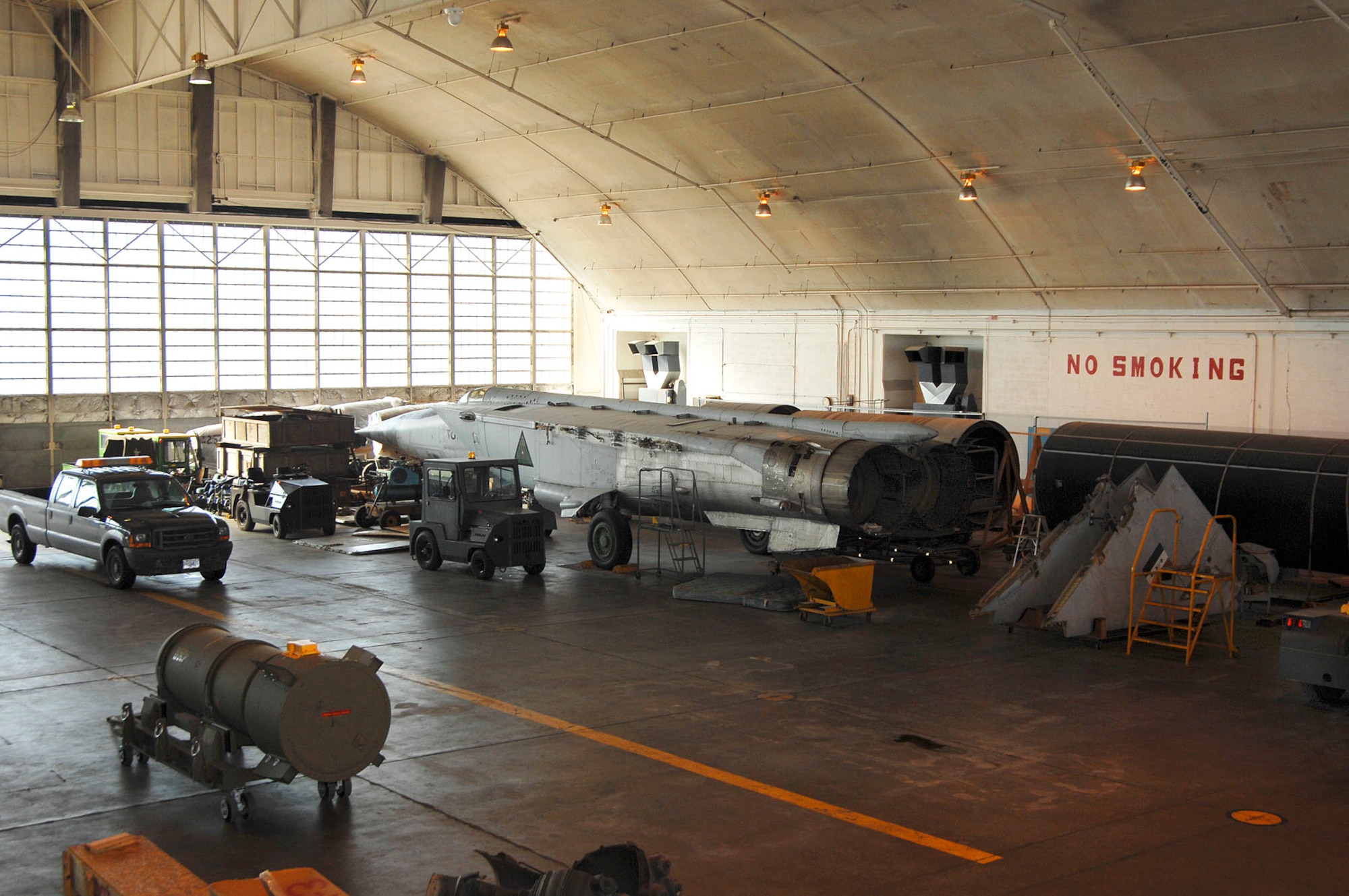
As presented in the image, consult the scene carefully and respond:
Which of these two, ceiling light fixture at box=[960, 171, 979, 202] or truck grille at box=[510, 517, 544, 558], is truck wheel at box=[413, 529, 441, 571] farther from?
ceiling light fixture at box=[960, 171, 979, 202]

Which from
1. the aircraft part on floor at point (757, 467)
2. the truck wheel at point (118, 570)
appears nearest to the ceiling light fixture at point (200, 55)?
the aircraft part on floor at point (757, 467)

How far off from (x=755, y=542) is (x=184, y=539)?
10.4 m

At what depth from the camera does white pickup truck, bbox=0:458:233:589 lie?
19047 mm

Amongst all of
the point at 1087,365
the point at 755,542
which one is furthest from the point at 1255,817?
the point at 1087,365

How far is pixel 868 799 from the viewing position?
1036cm

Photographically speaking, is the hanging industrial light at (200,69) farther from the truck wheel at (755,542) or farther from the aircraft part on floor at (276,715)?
the aircraft part on floor at (276,715)

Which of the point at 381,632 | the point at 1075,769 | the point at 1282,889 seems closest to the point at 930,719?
the point at 1075,769

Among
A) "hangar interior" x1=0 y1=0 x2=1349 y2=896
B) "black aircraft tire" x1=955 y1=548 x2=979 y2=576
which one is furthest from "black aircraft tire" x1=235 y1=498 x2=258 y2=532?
"black aircraft tire" x1=955 y1=548 x2=979 y2=576

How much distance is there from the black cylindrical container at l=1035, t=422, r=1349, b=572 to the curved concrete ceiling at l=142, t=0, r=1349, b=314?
484 cm

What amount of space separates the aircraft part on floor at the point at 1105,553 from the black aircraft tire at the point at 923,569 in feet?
11.7

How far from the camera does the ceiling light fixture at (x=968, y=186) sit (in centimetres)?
2492

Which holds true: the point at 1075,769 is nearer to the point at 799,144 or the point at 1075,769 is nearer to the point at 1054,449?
the point at 1054,449

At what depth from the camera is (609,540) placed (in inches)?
854

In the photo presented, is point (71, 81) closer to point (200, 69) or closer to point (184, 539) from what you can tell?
point (200, 69)
